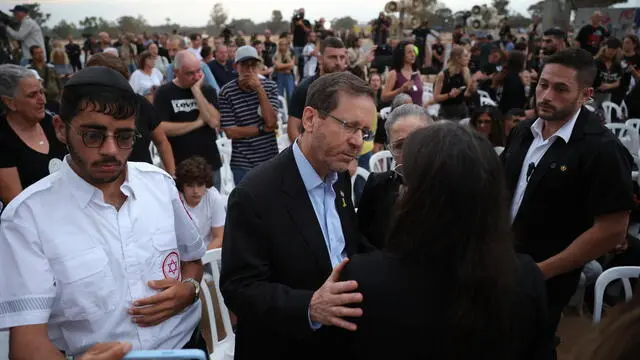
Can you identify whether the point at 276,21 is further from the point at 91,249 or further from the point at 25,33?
the point at 91,249

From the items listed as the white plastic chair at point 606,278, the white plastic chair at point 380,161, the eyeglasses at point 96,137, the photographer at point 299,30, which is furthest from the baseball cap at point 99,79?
the photographer at point 299,30

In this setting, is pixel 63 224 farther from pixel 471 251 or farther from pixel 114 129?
pixel 471 251

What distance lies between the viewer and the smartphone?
1506 mm

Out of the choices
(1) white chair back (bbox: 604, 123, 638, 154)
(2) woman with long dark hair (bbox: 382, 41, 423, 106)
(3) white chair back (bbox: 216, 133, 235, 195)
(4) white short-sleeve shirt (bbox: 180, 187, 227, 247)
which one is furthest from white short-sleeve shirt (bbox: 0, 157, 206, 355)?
(1) white chair back (bbox: 604, 123, 638, 154)

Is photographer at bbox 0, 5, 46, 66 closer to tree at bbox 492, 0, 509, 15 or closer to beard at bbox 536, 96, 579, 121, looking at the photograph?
beard at bbox 536, 96, 579, 121

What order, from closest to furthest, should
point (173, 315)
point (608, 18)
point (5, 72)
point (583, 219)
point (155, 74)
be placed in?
point (173, 315), point (583, 219), point (5, 72), point (155, 74), point (608, 18)

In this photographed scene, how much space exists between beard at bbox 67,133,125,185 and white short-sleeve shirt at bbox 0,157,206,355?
2cm

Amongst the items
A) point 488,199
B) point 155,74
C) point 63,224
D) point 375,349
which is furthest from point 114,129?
point 155,74

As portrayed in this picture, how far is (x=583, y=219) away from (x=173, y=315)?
1.91 metres

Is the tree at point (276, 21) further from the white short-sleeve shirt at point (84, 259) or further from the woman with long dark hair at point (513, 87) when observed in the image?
the white short-sleeve shirt at point (84, 259)

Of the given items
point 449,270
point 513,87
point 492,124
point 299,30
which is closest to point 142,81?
point 492,124

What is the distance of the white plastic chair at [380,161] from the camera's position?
4.75 m

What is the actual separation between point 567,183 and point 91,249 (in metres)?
2.01

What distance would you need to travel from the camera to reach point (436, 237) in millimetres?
1116
